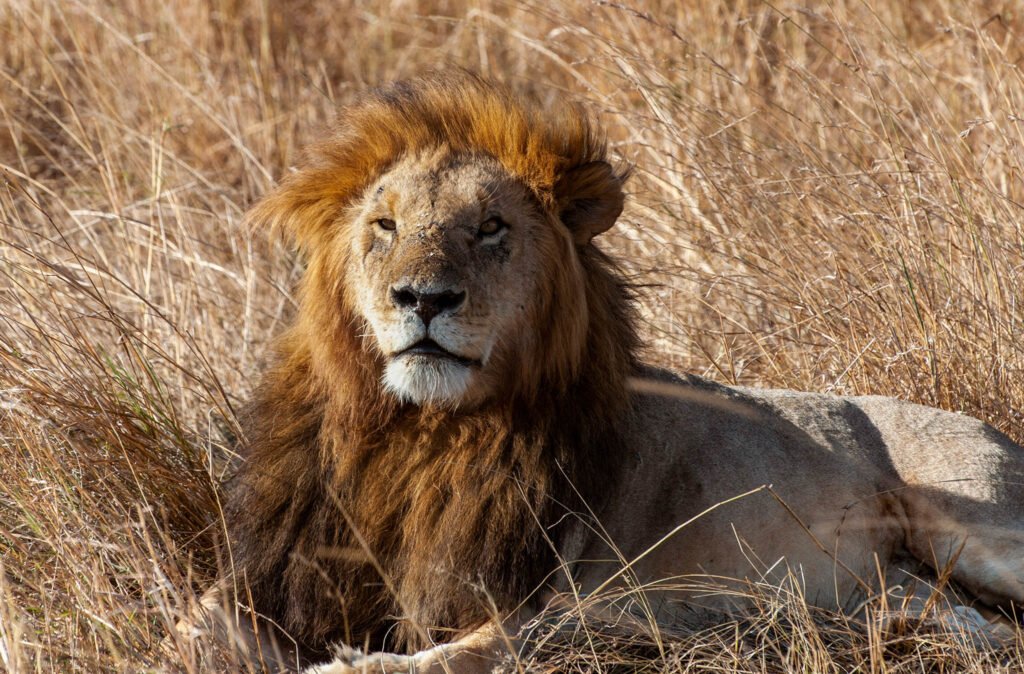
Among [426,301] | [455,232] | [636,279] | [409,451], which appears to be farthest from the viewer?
[636,279]

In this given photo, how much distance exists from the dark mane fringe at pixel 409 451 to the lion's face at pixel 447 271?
75mm

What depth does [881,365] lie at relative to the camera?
15.1 feet

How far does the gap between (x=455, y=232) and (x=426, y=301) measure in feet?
0.83

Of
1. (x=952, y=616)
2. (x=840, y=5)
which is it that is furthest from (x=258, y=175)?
(x=952, y=616)

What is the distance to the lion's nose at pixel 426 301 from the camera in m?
3.01

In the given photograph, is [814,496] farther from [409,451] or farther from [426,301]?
[426,301]

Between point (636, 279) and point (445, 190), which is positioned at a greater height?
point (445, 190)

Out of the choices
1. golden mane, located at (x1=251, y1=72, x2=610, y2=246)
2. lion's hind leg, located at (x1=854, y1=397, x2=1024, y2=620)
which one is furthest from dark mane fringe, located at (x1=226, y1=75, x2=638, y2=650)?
lion's hind leg, located at (x1=854, y1=397, x2=1024, y2=620)

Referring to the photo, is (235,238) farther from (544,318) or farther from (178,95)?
(544,318)

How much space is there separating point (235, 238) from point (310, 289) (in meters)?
2.66

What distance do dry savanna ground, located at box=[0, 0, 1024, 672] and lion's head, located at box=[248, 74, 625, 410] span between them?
0.32m

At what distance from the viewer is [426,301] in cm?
301

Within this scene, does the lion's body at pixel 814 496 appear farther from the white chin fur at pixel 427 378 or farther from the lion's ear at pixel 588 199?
the white chin fur at pixel 427 378

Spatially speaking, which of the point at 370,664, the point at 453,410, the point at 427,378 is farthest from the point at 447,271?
the point at 370,664
